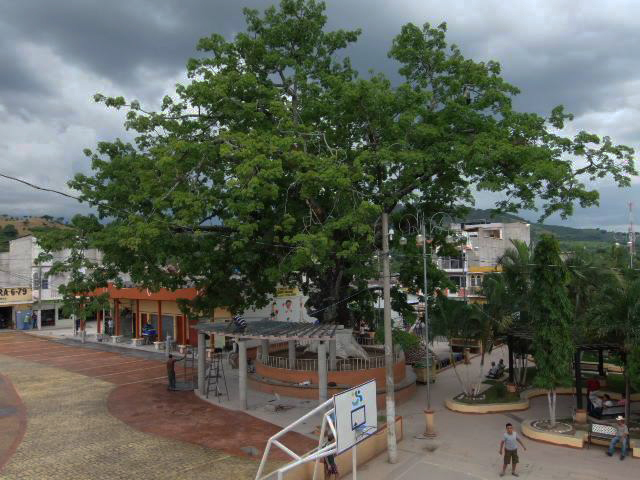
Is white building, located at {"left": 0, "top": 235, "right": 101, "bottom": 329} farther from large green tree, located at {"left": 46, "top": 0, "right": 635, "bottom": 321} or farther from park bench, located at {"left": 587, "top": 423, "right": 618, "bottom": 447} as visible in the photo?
park bench, located at {"left": 587, "top": 423, "right": 618, "bottom": 447}

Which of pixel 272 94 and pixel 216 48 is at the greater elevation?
pixel 216 48

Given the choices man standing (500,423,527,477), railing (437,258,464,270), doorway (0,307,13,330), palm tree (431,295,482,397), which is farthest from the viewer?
railing (437,258,464,270)

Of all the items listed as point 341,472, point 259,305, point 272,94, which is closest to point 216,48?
point 272,94

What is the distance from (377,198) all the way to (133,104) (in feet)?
33.7

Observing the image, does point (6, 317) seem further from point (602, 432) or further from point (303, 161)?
point (602, 432)

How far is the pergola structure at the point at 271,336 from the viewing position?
1747 centimetres

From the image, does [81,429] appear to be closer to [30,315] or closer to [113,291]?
[113,291]

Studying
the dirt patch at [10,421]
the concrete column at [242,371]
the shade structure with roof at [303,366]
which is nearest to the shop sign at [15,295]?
the dirt patch at [10,421]

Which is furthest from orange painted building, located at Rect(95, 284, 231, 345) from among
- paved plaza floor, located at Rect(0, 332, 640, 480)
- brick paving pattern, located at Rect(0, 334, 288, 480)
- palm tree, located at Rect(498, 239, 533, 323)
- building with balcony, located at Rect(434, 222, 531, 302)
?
building with balcony, located at Rect(434, 222, 531, 302)

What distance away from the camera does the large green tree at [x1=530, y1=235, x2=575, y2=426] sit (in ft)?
50.0

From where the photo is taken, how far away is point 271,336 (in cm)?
1755

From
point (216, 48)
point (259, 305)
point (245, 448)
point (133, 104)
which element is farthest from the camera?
point (259, 305)

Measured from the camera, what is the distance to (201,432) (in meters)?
16.2

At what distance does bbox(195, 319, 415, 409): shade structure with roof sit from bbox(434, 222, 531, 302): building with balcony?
23.6m
